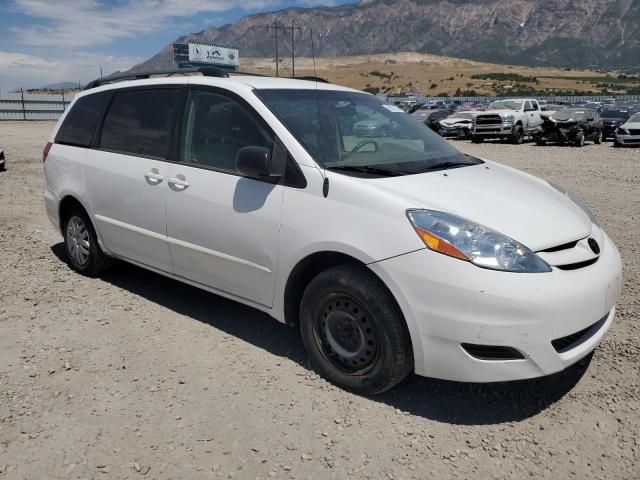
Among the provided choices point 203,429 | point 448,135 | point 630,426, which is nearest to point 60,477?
point 203,429

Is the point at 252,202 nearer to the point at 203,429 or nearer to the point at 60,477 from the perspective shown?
the point at 203,429

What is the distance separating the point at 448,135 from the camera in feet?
90.0

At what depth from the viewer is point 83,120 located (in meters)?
5.07

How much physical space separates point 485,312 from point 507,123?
2296 centimetres

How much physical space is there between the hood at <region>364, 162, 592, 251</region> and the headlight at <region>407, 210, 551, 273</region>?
6 cm

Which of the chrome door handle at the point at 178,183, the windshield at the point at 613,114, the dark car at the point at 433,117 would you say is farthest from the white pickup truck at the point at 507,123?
the chrome door handle at the point at 178,183

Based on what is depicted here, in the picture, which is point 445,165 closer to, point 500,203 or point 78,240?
point 500,203

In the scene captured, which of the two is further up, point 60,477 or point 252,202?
point 252,202

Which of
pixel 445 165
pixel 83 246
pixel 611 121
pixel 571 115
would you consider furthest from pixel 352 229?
pixel 611 121

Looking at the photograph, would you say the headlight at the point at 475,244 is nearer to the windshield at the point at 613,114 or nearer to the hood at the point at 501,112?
the hood at the point at 501,112

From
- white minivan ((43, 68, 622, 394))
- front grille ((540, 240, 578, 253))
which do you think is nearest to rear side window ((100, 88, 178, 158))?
white minivan ((43, 68, 622, 394))

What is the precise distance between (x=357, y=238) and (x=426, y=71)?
5720 inches

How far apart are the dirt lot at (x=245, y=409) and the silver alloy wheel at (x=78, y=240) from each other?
576 mm

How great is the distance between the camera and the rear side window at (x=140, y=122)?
13.8ft
